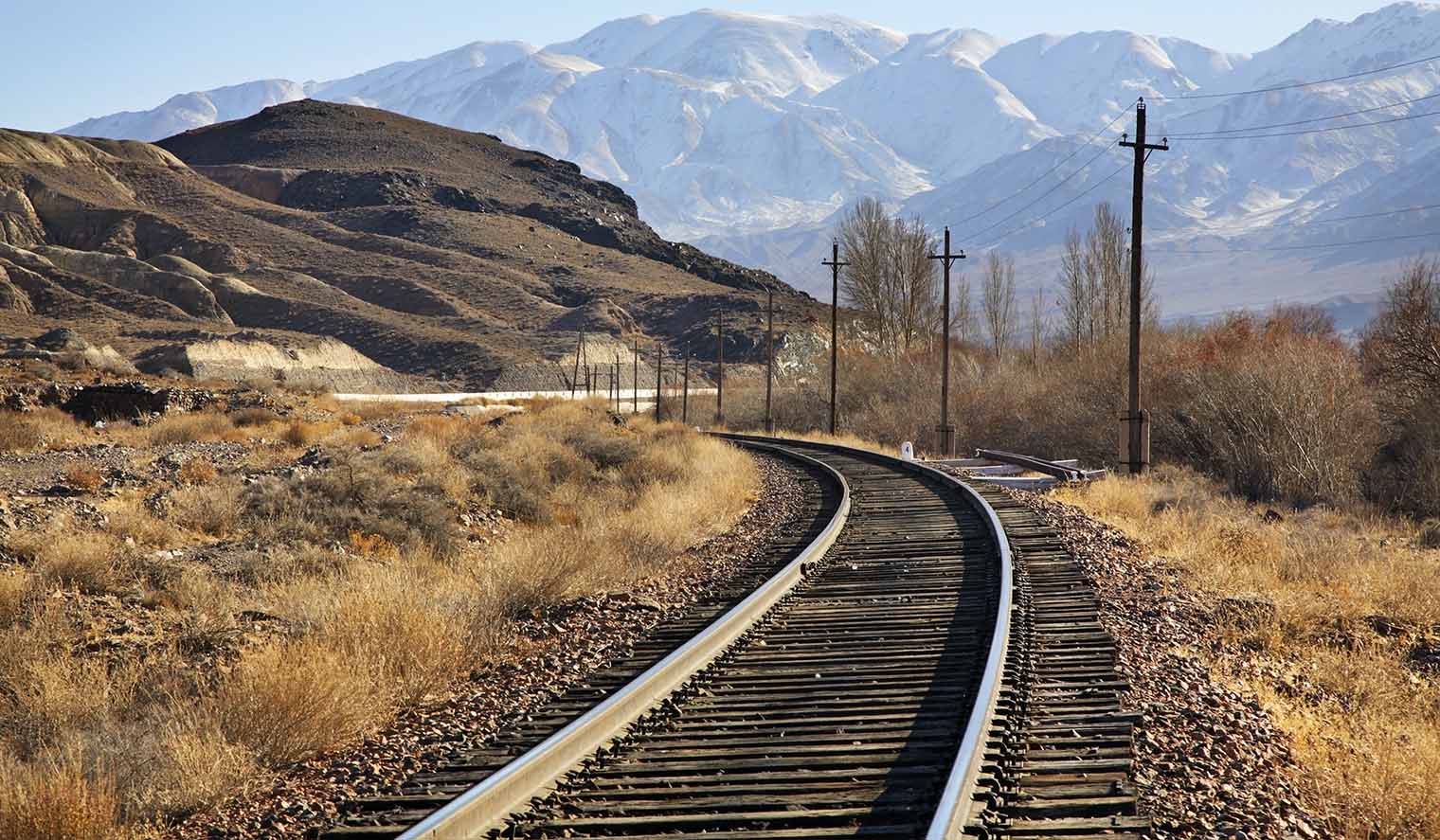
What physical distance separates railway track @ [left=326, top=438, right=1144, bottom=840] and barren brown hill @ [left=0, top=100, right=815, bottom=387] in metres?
75.6

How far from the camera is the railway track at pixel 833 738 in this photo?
546 cm

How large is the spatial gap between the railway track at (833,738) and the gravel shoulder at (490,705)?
0.90 feet

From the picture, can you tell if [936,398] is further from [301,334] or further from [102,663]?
[301,334]

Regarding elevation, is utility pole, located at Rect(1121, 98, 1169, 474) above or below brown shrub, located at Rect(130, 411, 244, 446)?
above

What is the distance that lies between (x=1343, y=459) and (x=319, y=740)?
25.7 meters

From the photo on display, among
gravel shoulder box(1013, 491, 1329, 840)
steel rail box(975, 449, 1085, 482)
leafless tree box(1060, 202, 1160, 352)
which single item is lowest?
gravel shoulder box(1013, 491, 1329, 840)

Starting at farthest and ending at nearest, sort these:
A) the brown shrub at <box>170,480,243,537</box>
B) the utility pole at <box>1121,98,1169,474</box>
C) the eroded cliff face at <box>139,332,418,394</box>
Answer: the eroded cliff face at <box>139,332,418,394</box>
the utility pole at <box>1121,98,1169,474</box>
the brown shrub at <box>170,480,243,537</box>

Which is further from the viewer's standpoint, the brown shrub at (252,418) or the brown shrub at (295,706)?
the brown shrub at (252,418)

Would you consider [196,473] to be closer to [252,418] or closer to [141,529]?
[141,529]

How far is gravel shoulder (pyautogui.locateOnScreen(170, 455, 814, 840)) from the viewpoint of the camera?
584cm

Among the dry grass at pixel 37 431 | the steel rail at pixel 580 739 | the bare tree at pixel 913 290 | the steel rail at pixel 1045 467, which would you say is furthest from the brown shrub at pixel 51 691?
the bare tree at pixel 913 290

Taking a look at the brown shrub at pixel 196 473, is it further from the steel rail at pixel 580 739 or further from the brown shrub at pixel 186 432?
the steel rail at pixel 580 739

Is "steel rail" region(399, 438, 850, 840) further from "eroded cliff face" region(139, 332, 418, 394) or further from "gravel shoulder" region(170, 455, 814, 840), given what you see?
"eroded cliff face" region(139, 332, 418, 394)

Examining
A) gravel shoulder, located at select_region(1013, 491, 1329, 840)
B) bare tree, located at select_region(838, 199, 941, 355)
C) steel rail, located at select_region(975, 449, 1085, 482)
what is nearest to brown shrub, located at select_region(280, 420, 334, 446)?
steel rail, located at select_region(975, 449, 1085, 482)
